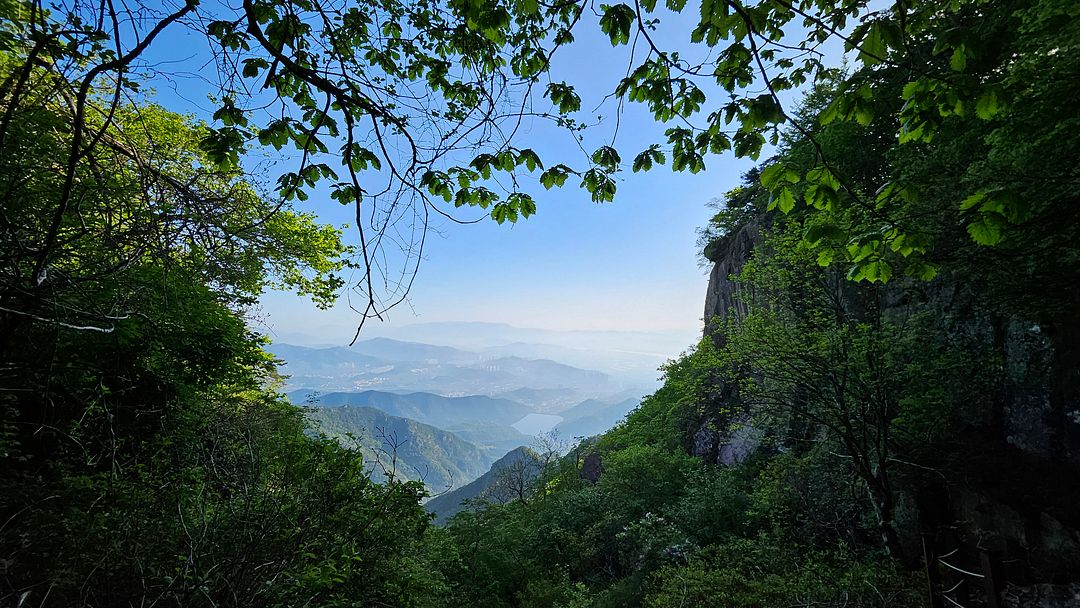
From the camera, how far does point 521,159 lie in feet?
9.71

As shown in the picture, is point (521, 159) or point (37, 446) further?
point (37, 446)

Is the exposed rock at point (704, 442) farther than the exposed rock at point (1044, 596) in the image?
Yes

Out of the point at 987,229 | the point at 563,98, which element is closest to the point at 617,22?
the point at 563,98

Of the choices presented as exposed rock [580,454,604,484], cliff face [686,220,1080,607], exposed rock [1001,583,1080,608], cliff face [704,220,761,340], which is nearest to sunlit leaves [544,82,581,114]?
cliff face [686,220,1080,607]

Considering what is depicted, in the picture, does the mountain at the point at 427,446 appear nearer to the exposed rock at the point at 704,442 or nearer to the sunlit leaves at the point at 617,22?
the exposed rock at the point at 704,442

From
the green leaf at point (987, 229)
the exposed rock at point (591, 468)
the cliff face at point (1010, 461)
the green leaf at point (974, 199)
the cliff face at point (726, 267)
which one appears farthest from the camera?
the exposed rock at point (591, 468)

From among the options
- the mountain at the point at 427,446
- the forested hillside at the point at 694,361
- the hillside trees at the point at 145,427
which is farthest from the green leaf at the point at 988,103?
the mountain at the point at 427,446

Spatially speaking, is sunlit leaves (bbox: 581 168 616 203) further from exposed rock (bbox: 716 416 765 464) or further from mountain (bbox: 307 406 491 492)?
mountain (bbox: 307 406 491 492)

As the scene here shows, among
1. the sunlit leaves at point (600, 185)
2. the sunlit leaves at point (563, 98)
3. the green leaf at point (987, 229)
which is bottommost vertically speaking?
the green leaf at point (987, 229)

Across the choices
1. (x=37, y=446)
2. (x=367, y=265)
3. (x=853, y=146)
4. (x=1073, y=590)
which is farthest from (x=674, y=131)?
(x=853, y=146)

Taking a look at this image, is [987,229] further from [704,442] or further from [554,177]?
[704,442]

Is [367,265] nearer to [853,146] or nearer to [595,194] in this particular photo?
[595,194]

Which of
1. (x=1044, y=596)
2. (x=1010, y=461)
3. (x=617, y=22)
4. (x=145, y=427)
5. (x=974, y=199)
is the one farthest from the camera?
(x=1010, y=461)

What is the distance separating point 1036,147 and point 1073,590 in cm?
723
